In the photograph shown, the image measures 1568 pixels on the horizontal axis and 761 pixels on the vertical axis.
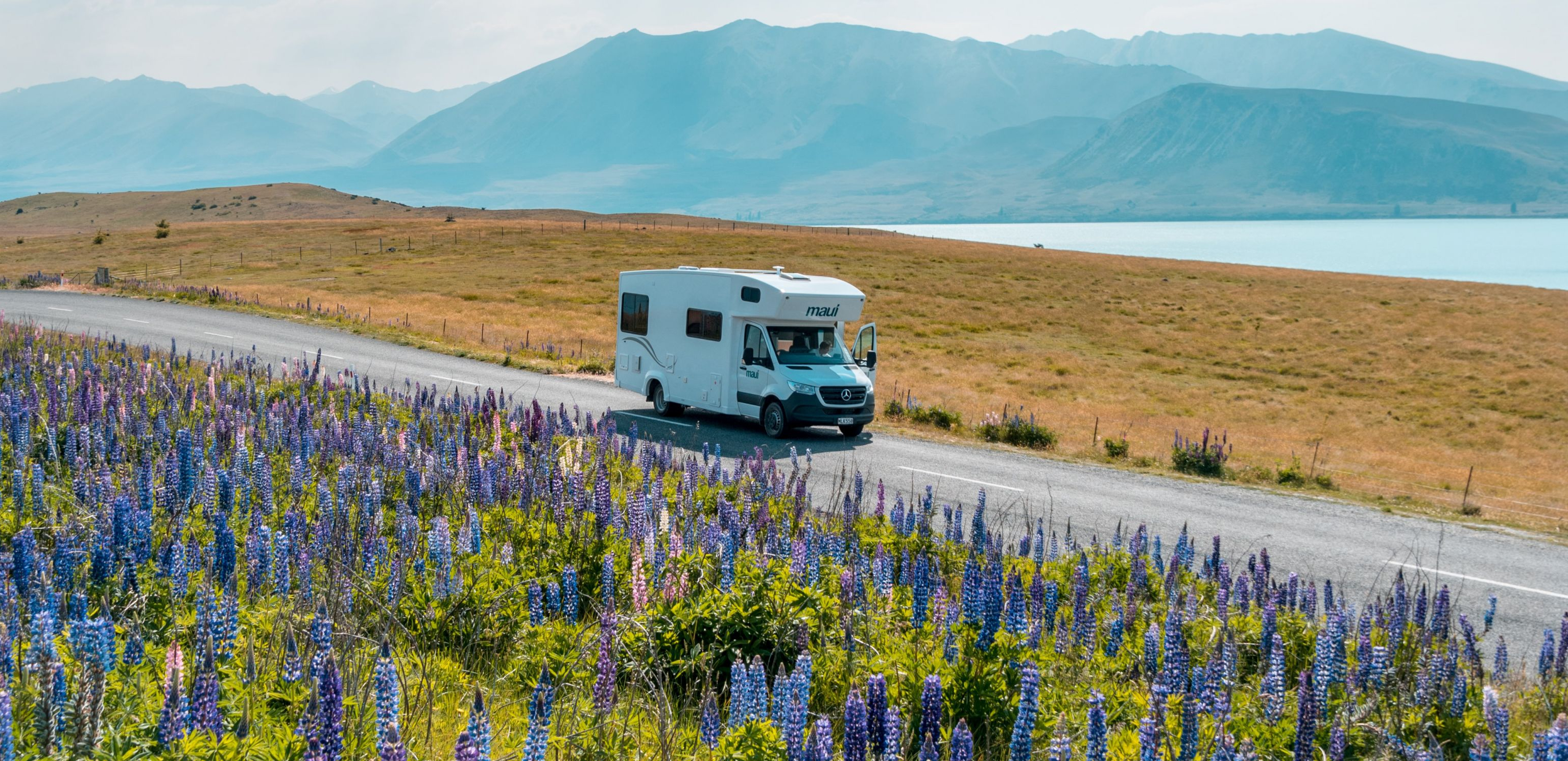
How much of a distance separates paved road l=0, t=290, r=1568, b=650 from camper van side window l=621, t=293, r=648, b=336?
5.62ft

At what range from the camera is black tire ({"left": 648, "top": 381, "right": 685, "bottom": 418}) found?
23.0m

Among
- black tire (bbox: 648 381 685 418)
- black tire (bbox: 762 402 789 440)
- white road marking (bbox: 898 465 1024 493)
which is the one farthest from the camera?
black tire (bbox: 648 381 685 418)

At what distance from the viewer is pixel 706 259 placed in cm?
8044

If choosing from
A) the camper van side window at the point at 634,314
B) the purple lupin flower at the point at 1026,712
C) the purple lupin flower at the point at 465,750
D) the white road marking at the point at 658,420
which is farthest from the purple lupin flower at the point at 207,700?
the camper van side window at the point at 634,314

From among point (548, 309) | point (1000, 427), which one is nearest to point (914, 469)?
point (1000, 427)

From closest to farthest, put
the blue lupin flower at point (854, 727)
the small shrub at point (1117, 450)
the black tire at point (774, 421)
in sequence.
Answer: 1. the blue lupin flower at point (854, 727)
2. the black tire at point (774, 421)
3. the small shrub at point (1117, 450)

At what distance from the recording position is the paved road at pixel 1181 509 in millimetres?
12141

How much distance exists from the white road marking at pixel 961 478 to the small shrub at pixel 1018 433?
548 cm

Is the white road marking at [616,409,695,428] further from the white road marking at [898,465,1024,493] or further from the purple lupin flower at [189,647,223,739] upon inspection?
the purple lupin flower at [189,647,223,739]

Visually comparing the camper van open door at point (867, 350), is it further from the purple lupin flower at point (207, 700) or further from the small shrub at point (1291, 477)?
the purple lupin flower at point (207, 700)

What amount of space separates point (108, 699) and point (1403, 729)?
17.1ft

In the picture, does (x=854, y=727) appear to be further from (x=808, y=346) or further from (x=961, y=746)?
(x=808, y=346)

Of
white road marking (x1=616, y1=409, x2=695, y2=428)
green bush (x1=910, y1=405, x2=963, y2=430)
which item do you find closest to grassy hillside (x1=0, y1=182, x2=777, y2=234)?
green bush (x1=910, y1=405, x2=963, y2=430)

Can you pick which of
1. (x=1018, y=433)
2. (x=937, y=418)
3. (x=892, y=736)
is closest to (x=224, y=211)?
(x=937, y=418)
